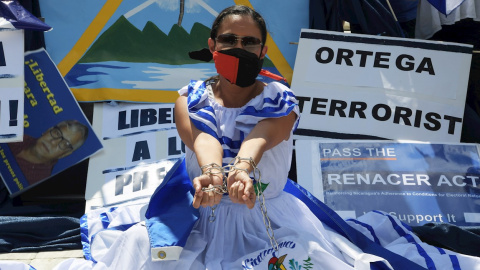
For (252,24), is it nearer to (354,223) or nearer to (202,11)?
(354,223)

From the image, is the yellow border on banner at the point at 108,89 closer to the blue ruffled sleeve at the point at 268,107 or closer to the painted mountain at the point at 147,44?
the painted mountain at the point at 147,44

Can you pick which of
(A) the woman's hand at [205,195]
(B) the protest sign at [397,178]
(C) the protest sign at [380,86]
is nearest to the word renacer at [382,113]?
(C) the protest sign at [380,86]

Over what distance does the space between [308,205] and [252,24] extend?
798mm

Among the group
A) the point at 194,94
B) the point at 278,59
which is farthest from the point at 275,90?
the point at 278,59

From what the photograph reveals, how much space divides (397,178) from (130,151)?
1.56 metres

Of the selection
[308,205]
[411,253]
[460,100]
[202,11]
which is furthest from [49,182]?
[460,100]

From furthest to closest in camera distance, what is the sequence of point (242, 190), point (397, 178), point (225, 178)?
point (397, 178) < point (225, 178) < point (242, 190)

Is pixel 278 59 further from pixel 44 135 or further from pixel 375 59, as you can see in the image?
pixel 44 135

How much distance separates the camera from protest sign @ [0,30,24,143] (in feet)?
13.0

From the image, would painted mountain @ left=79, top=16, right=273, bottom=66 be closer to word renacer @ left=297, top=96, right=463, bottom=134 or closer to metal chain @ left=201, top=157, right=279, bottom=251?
word renacer @ left=297, top=96, right=463, bottom=134

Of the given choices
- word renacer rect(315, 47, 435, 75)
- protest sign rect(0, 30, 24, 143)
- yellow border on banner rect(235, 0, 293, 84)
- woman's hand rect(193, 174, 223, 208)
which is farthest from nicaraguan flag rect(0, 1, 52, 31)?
woman's hand rect(193, 174, 223, 208)

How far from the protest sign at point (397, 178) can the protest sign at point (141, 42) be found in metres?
0.79

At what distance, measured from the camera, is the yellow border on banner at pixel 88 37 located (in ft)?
14.7

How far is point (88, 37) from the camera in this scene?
4559 mm
